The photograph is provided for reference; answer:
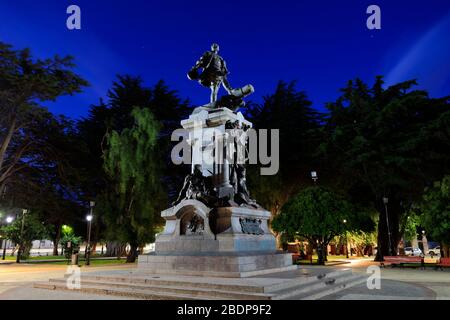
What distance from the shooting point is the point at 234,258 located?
1098cm

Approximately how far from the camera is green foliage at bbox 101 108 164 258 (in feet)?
91.6

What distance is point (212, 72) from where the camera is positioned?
51.1 feet

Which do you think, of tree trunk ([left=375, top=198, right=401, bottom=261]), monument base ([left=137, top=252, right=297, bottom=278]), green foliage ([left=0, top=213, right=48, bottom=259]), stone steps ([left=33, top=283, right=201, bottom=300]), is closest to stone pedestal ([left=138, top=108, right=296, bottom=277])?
monument base ([left=137, top=252, right=297, bottom=278])

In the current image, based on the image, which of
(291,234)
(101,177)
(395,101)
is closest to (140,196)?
(101,177)

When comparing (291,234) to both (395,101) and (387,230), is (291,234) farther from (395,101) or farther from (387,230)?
(395,101)

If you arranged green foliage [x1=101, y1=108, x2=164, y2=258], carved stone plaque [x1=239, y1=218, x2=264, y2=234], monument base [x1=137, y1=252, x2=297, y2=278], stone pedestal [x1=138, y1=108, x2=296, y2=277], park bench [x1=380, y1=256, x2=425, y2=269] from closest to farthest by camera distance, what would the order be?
monument base [x1=137, y1=252, x2=297, y2=278]
stone pedestal [x1=138, y1=108, x2=296, y2=277]
carved stone plaque [x1=239, y1=218, x2=264, y2=234]
park bench [x1=380, y1=256, x2=425, y2=269]
green foliage [x1=101, y1=108, x2=164, y2=258]

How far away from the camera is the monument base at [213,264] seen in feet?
35.9

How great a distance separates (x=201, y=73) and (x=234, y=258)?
816 cm

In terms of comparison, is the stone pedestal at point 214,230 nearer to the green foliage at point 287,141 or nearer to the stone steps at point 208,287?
the stone steps at point 208,287

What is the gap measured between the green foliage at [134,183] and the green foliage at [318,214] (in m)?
9.97

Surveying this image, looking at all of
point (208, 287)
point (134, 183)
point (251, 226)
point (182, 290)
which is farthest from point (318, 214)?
point (182, 290)

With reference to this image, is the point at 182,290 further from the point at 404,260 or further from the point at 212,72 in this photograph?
the point at 404,260

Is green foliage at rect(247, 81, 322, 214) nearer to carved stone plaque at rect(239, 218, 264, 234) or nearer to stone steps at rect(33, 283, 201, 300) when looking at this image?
carved stone plaque at rect(239, 218, 264, 234)

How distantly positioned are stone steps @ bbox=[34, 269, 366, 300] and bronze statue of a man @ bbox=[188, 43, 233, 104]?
7917 mm
